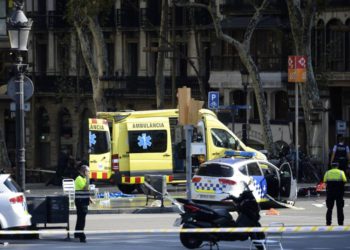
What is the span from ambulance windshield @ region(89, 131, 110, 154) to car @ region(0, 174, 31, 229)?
16.8 m

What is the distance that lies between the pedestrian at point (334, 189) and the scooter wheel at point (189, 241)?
5.68 metres

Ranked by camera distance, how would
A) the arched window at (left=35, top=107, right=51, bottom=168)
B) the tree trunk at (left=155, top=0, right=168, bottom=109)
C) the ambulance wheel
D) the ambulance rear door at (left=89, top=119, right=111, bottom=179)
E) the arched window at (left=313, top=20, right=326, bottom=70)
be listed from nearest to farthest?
the ambulance rear door at (left=89, top=119, right=111, bottom=179)
the ambulance wheel
the tree trunk at (left=155, top=0, right=168, bottom=109)
the arched window at (left=313, top=20, right=326, bottom=70)
the arched window at (left=35, top=107, right=51, bottom=168)

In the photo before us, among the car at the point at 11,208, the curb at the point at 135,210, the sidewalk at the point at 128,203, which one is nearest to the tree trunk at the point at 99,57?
the sidewalk at the point at 128,203

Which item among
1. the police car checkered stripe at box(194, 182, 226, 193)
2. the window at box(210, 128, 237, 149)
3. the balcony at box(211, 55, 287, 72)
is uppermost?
the balcony at box(211, 55, 287, 72)

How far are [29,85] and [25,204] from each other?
3.76 m

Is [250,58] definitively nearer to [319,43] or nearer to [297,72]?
[297,72]

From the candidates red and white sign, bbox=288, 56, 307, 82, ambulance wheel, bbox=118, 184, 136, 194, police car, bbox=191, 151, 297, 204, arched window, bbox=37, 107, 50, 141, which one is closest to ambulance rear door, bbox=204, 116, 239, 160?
ambulance wheel, bbox=118, 184, 136, 194

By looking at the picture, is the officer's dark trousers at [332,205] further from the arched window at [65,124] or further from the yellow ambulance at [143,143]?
the arched window at [65,124]

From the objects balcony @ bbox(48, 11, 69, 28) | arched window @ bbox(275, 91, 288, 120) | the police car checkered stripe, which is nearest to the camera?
the police car checkered stripe

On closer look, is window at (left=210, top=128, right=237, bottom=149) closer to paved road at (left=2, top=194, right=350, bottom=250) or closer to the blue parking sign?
the blue parking sign

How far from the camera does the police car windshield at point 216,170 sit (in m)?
35.7

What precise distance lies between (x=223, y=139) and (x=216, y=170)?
8820mm

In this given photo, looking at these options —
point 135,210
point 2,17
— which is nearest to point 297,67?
point 135,210

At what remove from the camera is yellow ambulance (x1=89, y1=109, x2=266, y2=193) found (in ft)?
144
